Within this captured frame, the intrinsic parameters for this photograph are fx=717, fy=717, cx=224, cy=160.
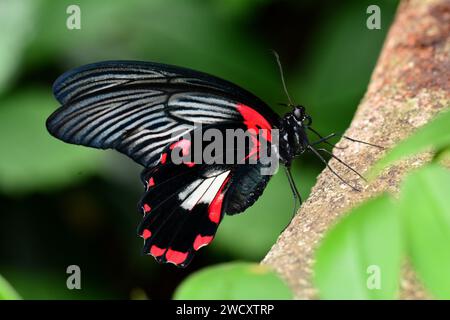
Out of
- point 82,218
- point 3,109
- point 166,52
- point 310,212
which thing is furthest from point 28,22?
point 310,212

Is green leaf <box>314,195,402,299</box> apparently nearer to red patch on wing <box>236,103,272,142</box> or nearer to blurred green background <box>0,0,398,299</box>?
red patch on wing <box>236,103,272,142</box>

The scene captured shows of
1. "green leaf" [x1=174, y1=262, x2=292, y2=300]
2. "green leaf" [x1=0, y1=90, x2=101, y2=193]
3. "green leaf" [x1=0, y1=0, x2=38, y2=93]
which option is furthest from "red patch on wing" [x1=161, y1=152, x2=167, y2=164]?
"green leaf" [x1=174, y1=262, x2=292, y2=300]

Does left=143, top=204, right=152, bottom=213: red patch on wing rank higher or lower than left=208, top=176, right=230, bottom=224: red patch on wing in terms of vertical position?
lower

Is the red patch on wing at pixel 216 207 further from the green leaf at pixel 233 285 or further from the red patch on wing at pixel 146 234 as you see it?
the green leaf at pixel 233 285

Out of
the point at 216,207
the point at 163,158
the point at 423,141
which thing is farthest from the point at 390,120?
the point at 423,141

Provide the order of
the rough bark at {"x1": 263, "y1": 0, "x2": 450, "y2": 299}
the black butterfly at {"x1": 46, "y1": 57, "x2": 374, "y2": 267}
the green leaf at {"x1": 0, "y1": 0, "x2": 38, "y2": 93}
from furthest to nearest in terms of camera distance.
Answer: the green leaf at {"x1": 0, "y1": 0, "x2": 38, "y2": 93} < the black butterfly at {"x1": 46, "y1": 57, "x2": 374, "y2": 267} < the rough bark at {"x1": 263, "y1": 0, "x2": 450, "y2": 299}

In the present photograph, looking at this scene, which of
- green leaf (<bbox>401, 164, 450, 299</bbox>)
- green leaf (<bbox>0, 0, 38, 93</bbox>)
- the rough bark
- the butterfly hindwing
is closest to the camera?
green leaf (<bbox>401, 164, 450, 299</bbox>)

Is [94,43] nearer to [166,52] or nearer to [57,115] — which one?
[166,52]
